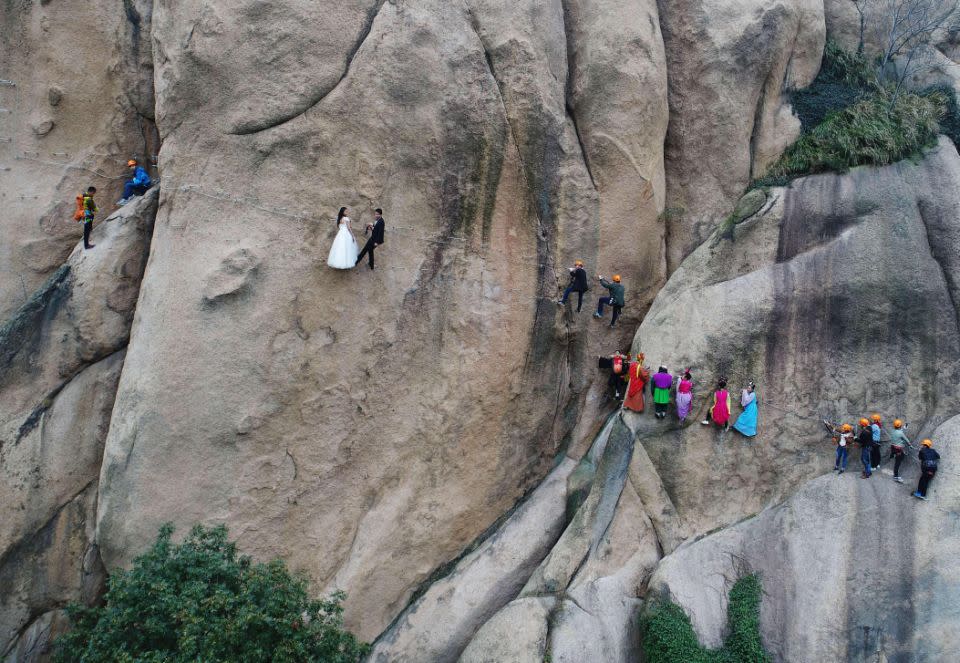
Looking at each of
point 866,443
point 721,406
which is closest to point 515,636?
point 721,406

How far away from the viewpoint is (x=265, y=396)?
1446cm

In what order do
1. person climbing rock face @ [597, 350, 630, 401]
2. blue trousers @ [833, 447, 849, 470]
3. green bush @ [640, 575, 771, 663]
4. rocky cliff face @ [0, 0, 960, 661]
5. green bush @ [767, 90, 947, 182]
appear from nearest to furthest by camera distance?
green bush @ [640, 575, 771, 663], rocky cliff face @ [0, 0, 960, 661], blue trousers @ [833, 447, 849, 470], person climbing rock face @ [597, 350, 630, 401], green bush @ [767, 90, 947, 182]

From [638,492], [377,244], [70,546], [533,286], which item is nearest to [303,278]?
[377,244]

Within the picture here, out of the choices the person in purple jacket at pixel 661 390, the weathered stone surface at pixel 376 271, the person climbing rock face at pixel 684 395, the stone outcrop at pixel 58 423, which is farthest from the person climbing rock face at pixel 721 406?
the stone outcrop at pixel 58 423

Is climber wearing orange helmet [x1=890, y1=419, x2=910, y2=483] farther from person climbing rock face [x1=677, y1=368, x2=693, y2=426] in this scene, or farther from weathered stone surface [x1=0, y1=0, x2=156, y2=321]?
weathered stone surface [x1=0, y1=0, x2=156, y2=321]

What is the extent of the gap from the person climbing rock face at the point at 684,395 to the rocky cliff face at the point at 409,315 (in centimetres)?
45

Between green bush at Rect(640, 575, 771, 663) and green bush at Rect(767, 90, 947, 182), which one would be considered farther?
green bush at Rect(767, 90, 947, 182)

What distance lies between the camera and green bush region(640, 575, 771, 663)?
1312 centimetres

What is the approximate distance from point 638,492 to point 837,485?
3.80 m

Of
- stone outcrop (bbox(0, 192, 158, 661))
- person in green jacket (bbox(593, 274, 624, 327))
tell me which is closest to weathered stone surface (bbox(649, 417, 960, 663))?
person in green jacket (bbox(593, 274, 624, 327))

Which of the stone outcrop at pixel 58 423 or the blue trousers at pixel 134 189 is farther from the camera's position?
the blue trousers at pixel 134 189

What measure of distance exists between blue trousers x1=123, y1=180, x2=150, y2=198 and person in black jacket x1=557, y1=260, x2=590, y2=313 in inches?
365

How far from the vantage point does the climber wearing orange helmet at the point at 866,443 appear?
14.7 m

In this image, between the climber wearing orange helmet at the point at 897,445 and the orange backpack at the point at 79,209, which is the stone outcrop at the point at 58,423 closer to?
the orange backpack at the point at 79,209
